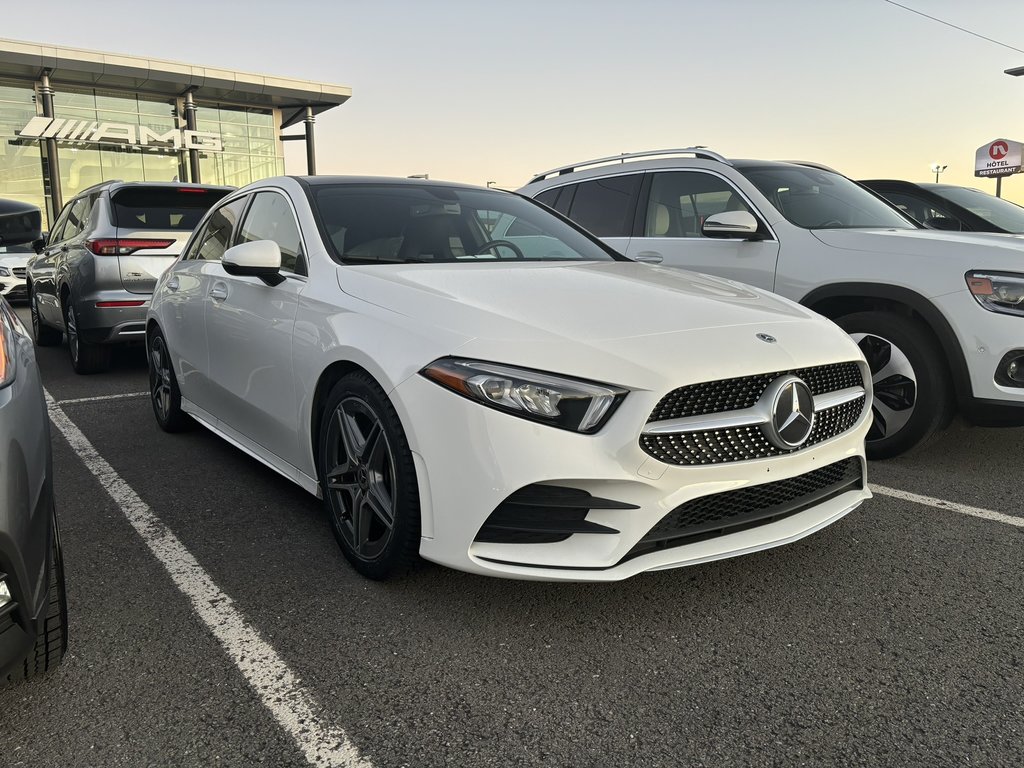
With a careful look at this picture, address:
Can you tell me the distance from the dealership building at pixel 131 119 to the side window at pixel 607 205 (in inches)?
1122

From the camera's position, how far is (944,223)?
7371mm

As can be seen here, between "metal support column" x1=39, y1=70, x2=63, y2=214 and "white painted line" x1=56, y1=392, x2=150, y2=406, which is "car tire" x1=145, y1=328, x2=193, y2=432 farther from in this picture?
"metal support column" x1=39, y1=70, x2=63, y2=214

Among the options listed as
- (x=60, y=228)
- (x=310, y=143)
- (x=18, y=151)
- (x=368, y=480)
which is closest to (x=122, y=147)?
(x=18, y=151)

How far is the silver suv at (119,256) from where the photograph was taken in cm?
667

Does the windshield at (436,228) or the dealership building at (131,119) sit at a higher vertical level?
the dealership building at (131,119)

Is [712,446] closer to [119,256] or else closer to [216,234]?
[216,234]

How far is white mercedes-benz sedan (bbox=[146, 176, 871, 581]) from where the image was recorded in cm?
235

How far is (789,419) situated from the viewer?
8.41ft

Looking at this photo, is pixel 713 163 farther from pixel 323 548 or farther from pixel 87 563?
pixel 87 563

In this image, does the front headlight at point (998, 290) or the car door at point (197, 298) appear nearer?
the front headlight at point (998, 290)

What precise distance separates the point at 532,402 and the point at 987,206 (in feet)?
21.8

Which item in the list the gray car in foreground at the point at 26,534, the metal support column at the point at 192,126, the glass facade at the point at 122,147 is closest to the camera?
the gray car in foreground at the point at 26,534

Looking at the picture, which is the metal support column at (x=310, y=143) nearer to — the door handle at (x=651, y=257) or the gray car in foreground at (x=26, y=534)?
the door handle at (x=651, y=257)

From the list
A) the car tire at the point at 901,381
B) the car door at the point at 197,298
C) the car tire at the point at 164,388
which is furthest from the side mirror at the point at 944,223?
the car tire at the point at 164,388
